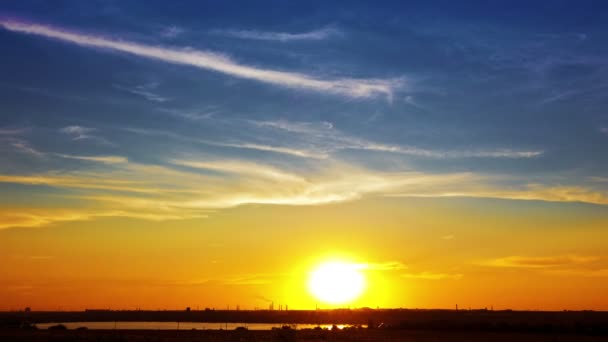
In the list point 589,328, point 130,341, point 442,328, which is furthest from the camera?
point 442,328

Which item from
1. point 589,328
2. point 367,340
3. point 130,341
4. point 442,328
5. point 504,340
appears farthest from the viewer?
point 442,328

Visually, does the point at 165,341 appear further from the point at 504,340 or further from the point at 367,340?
the point at 504,340

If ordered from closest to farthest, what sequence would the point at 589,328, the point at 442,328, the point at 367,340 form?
the point at 367,340 < the point at 589,328 < the point at 442,328

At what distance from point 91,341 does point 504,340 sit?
160 ft

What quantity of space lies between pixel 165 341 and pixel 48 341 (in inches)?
526

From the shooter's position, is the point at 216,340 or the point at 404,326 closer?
the point at 216,340

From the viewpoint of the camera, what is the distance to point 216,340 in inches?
2913

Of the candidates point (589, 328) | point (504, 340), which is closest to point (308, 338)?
point (504, 340)

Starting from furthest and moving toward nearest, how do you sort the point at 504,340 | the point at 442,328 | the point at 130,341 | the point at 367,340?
the point at 442,328, the point at 504,340, the point at 367,340, the point at 130,341

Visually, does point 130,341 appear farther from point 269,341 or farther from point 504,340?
point 504,340

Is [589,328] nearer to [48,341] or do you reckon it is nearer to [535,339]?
[535,339]

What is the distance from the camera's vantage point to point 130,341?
71.2 m

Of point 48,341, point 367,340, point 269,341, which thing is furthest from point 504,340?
point 48,341

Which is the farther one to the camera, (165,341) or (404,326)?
(404,326)
